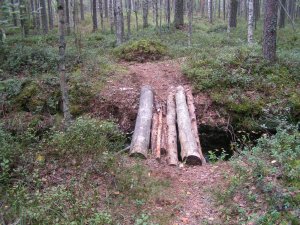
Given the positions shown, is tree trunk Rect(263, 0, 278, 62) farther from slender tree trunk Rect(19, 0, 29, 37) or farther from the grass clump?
slender tree trunk Rect(19, 0, 29, 37)

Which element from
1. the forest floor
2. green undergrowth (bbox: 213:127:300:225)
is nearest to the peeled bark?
the forest floor

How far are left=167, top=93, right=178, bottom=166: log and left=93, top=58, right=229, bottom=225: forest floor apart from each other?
0.63ft

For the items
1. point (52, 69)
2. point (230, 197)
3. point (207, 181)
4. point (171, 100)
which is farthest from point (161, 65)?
point (230, 197)

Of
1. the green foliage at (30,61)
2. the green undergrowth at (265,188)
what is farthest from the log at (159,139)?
the green foliage at (30,61)

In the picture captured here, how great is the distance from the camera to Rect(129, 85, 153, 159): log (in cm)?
737

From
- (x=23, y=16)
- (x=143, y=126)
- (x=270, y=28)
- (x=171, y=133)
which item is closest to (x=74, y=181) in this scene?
(x=143, y=126)

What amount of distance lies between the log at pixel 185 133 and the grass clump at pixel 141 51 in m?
3.61

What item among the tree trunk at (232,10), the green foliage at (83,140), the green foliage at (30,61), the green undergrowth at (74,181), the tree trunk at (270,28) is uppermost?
the tree trunk at (232,10)

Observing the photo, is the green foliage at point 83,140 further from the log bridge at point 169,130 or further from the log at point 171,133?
the log at point 171,133

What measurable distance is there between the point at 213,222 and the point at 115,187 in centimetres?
194

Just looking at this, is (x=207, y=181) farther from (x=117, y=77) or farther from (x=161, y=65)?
(x=161, y=65)

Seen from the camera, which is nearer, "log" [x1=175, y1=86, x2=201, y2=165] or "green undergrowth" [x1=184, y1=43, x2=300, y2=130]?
"log" [x1=175, y1=86, x2=201, y2=165]

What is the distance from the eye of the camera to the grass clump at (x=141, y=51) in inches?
537

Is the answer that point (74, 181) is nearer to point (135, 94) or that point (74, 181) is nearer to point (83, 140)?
point (83, 140)
